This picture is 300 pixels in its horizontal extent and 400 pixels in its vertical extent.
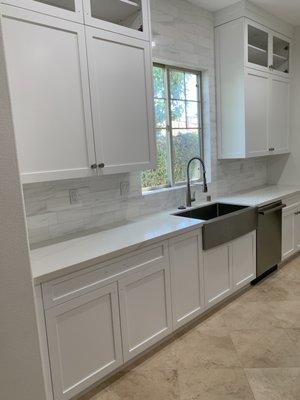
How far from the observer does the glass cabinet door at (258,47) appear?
349 centimetres

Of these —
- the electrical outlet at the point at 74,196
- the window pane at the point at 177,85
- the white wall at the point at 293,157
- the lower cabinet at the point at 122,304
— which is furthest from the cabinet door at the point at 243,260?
the white wall at the point at 293,157

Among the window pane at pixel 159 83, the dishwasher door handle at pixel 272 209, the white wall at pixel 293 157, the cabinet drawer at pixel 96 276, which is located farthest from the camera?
the white wall at pixel 293 157

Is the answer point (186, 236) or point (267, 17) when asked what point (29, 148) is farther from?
point (267, 17)

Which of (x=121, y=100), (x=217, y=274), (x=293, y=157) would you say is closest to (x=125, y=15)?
(x=121, y=100)

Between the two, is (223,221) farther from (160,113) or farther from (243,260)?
(160,113)

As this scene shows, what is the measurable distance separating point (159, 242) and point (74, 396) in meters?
1.09

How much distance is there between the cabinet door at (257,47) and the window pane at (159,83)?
999 mm

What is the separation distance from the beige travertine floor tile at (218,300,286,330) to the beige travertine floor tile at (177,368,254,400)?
57 centimetres

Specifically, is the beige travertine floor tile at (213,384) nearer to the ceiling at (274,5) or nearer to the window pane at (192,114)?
the window pane at (192,114)

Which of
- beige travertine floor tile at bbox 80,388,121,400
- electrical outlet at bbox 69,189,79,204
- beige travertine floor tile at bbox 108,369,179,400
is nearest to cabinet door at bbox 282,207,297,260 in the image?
beige travertine floor tile at bbox 108,369,179,400

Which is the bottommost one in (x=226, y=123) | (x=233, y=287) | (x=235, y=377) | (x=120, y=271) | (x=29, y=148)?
(x=235, y=377)

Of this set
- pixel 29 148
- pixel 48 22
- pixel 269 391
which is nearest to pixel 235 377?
pixel 269 391

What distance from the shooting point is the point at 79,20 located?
1899 millimetres

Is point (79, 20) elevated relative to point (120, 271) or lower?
elevated
